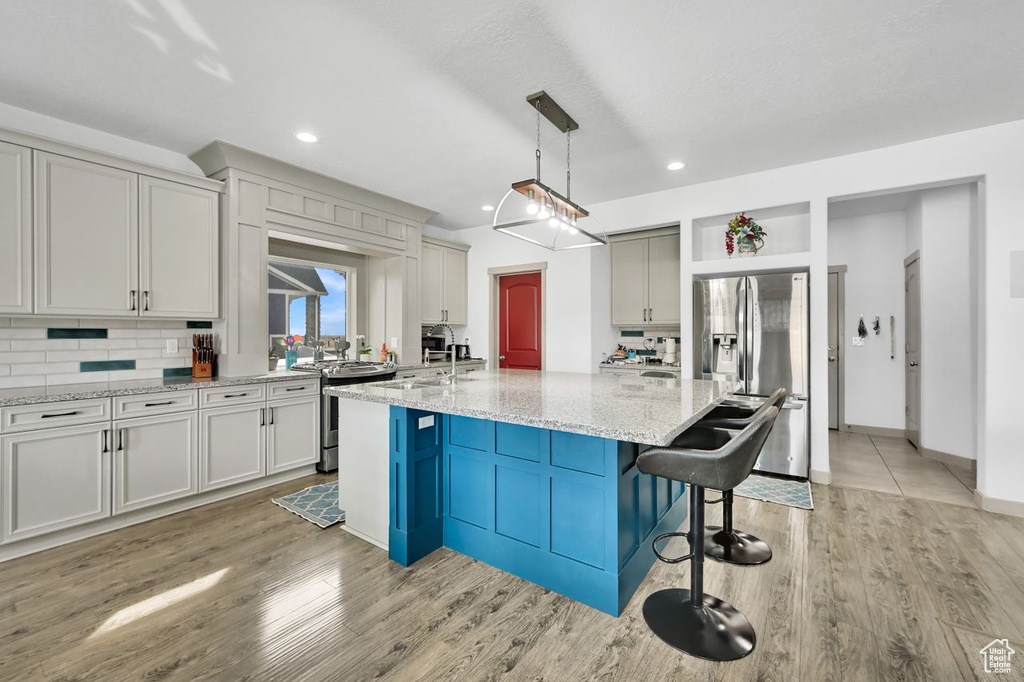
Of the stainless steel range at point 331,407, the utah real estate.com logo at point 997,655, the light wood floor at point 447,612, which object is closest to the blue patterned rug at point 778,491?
the light wood floor at point 447,612

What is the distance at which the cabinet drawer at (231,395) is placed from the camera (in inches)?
125

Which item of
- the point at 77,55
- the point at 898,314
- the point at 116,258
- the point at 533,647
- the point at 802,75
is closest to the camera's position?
the point at 533,647

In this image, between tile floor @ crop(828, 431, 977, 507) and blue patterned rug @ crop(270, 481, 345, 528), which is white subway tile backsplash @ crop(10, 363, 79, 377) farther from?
tile floor @ crop(828, 431, 977, 507)

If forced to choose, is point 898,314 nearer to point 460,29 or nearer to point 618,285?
point 618,285

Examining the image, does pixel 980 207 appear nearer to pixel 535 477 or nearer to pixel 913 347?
pixel 913 347

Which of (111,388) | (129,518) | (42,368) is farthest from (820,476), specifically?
(42,368)

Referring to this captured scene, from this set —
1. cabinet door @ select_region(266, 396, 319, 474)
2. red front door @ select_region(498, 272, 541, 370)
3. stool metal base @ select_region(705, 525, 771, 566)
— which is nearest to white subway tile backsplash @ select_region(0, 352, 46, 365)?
cabinet door @ select_region(266, 396, 319, 474)

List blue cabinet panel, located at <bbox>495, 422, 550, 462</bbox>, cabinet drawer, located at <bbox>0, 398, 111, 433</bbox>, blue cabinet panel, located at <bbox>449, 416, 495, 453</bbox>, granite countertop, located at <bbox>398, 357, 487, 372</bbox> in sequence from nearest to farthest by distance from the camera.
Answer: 1. blue cabinet panel, located at <bbox>495, 422, 550, 462</bbox>
2. blue cabinet panel, located at <bbox>449, 416, 495, 453</bbox>
3. cabinet drawer, located at <bbox>0, 398, 111, 433</bbox>
4. granite countertop, located at <bbox>398, 357, 487, 372</bbox>

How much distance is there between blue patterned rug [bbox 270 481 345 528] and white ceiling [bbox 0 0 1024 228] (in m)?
2.75

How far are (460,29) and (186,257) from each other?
271 centimetres

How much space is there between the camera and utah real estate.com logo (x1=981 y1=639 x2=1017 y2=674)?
161cm

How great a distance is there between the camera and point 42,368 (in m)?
2.91

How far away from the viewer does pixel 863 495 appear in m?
3.34

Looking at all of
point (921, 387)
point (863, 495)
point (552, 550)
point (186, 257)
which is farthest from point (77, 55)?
point (921, 387)
